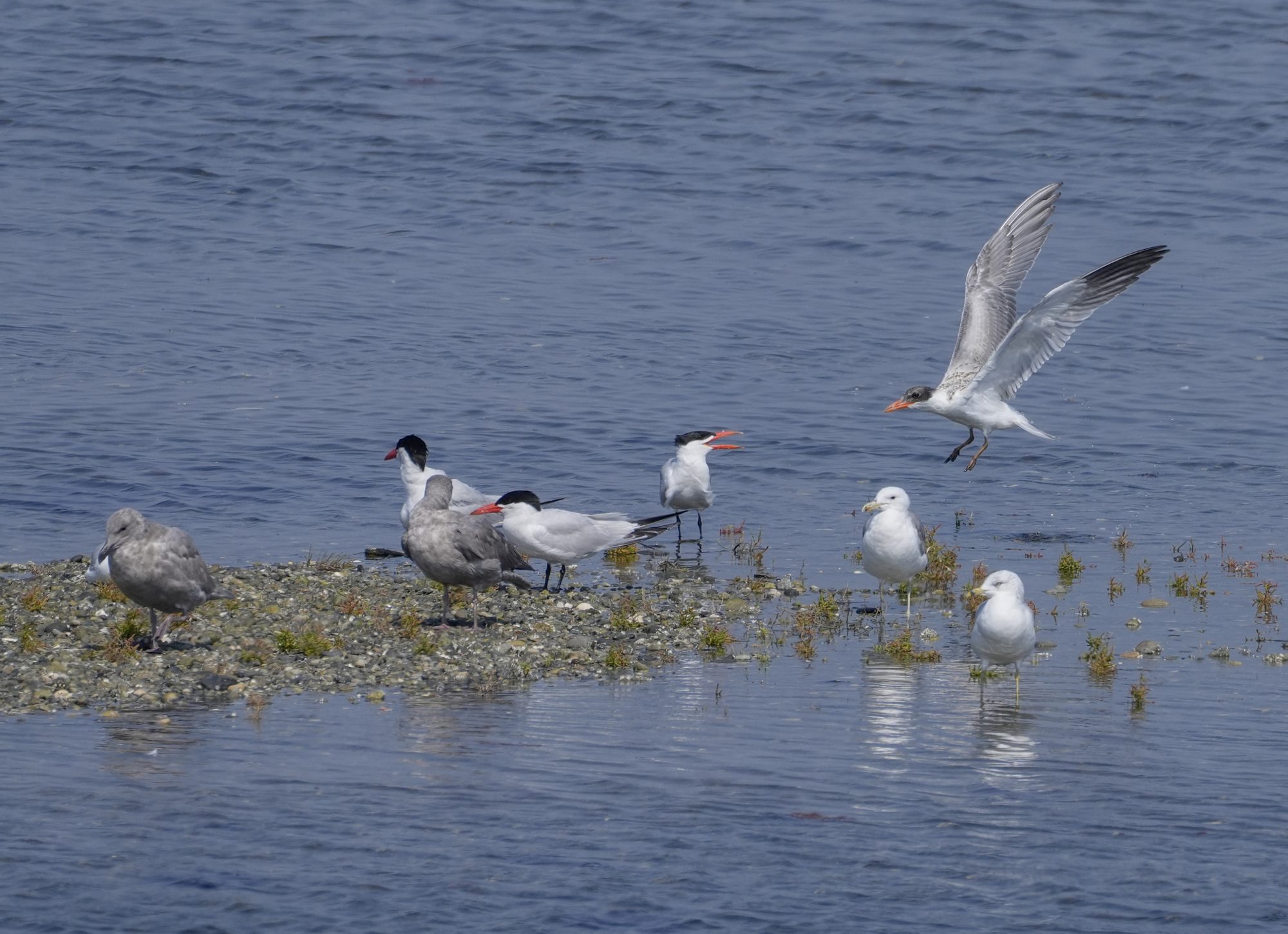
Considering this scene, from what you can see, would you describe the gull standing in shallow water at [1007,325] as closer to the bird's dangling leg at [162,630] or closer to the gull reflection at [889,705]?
the gull reflection at [889,705]

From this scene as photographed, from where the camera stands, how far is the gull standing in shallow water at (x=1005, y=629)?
11.2 m

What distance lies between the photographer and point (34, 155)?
32.1 m

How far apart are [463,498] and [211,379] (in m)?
7.30

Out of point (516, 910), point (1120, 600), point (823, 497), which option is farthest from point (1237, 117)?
point (516, 910)

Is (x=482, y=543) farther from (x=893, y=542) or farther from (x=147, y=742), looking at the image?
(x=147, y=742)

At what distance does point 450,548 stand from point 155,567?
2235 mm

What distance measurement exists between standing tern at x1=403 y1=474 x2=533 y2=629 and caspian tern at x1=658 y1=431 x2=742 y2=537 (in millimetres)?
3657

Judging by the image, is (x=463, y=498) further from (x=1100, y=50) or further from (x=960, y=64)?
(x=1100, y=50)

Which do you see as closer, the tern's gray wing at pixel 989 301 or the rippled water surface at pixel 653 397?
the rippled water surface at pixel 653 397

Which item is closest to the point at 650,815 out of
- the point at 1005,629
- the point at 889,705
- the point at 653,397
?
the point at 889,705

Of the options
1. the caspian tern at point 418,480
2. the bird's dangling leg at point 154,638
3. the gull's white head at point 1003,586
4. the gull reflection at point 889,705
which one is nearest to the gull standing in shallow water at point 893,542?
the gull reflection at point 889,705

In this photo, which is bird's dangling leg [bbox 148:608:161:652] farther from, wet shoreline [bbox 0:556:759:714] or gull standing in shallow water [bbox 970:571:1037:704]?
gull standing in shallow water [bbox 970:571:1037:704]

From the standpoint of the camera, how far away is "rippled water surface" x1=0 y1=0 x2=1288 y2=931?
852cm

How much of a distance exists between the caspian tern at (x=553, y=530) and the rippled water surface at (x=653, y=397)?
6.27ft
